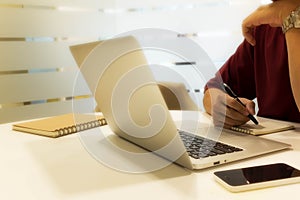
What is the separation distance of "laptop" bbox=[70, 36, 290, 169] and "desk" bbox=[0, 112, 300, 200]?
31 mm

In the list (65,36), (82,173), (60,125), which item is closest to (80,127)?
(60,125)

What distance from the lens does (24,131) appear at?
42.5 inches

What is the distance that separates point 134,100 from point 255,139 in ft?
1.13

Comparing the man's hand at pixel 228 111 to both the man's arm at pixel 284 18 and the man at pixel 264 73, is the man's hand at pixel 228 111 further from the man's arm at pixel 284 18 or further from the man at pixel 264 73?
the man's arm at pixel 284 18

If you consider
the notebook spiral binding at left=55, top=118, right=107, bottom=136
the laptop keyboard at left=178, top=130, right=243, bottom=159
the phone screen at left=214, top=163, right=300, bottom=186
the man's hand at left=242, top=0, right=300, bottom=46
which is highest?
the man's hand at left=242, top=0, right=300, bottom=46

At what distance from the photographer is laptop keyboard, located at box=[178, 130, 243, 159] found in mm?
699

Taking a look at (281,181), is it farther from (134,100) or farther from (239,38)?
(239,38)

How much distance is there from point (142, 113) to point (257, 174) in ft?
0.76

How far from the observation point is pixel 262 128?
0.98 m

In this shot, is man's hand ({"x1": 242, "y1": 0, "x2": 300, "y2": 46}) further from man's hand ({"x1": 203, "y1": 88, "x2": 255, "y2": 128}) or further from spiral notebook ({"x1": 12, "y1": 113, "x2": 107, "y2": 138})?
spiral notebook ({"x1": 12, "y1": 113, "x2": 107, "y2": 138})

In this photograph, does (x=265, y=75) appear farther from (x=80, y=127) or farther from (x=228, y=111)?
(x=80, y=127)

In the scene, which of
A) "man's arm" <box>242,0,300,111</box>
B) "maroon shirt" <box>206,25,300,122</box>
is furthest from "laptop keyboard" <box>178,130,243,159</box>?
"maroon shirt" <box>206,25,300,122</box>

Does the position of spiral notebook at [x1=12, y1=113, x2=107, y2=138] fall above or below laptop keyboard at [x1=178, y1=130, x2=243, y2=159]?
above

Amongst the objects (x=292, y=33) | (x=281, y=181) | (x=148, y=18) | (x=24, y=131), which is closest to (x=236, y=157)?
(x=281, y=181)
